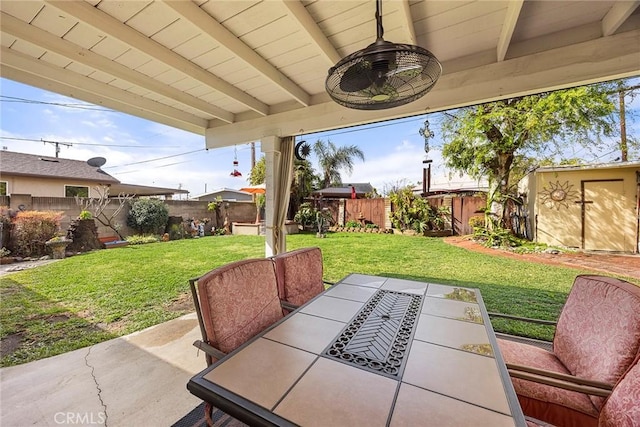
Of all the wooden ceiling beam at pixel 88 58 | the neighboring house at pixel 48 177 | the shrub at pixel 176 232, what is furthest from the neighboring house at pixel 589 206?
the neighboring house at pixel 48 177

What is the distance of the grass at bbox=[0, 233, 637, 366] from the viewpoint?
248cm

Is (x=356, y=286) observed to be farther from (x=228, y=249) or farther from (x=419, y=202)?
(x=419, y=202)

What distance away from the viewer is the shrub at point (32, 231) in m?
5.21

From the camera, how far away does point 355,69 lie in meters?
1.40

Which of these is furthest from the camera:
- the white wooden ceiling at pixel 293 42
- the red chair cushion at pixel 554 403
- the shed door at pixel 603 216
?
the shed door at pixel 603 216

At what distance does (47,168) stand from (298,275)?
1167cm

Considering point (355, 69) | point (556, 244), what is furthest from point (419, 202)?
point (355, 69)

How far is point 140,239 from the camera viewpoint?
7.14 meters

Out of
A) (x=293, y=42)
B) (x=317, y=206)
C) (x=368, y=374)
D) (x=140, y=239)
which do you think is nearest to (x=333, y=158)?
(x=317, y=206)

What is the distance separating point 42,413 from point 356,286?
2.05m

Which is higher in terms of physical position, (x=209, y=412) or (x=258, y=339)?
(x=258, y=339)

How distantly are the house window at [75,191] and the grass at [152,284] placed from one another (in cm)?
530

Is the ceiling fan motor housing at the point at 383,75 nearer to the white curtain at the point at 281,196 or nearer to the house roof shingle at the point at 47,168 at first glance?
the white curtain at the point at 281,196

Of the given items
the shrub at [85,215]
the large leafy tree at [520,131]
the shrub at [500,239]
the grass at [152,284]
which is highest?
the large leafy tree at [520,131]
